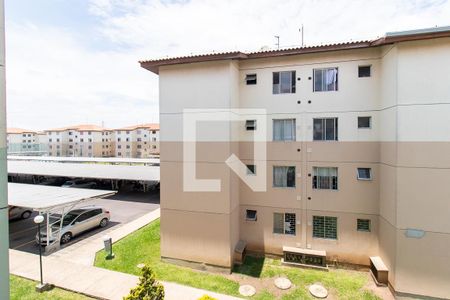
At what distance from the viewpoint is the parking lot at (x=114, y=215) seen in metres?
14.3

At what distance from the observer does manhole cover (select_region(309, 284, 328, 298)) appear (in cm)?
941

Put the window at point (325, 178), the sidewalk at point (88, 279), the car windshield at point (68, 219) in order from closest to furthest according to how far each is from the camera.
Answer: the sidewalk at point (88, 279) < the window at point (325, 178) < the car windshield at point (68, 219)

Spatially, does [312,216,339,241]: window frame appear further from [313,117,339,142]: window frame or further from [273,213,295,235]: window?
[313,117,339,142]: window frame

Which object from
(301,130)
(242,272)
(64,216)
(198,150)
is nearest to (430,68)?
(301,130)

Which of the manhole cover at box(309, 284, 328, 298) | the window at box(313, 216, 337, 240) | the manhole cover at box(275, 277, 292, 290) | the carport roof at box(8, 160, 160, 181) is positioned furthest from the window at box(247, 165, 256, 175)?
the carport roof at box(8, 160, 160, 181)

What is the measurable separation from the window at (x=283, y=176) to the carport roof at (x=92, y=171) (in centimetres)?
1505

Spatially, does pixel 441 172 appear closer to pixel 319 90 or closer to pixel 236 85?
pixel 319 90

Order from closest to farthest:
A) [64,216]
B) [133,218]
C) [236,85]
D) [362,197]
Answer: [362,197], [236,85], [64,216], [133,218]

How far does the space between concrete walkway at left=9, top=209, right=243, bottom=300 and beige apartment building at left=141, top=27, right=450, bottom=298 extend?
1979 mm

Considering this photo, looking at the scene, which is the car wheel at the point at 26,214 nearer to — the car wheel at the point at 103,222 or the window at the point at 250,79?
the car wheel at the point at 103,222

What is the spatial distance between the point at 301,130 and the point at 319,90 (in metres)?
1.97

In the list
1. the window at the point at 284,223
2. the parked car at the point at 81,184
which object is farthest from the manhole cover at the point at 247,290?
the parked car at the point at 81,184

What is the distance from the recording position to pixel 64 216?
1457 cm

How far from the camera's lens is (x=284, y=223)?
38.8ft
